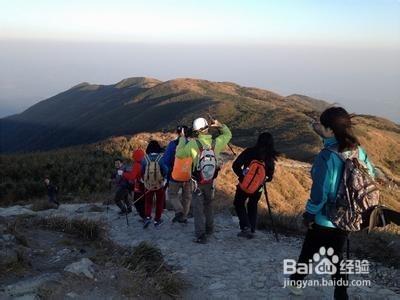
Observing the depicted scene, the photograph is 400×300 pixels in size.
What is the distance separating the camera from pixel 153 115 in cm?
9719

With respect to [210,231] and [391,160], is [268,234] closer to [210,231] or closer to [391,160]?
[210,231]

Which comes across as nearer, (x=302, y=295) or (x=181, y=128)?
(x=302, y=295)

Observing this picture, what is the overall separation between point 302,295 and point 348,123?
88.1 inches

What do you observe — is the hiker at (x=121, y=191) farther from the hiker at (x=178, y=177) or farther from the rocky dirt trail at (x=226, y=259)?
the hiker at (x=178, y=177)

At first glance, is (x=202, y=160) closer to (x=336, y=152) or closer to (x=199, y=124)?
(x=199, y=124)

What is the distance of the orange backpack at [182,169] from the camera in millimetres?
8961

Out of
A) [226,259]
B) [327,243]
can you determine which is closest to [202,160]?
[226,259]

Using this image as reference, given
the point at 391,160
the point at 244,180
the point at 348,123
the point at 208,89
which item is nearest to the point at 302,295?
the point at 348,123

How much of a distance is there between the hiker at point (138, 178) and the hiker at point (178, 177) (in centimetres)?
77

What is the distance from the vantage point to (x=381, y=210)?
490 centimetres

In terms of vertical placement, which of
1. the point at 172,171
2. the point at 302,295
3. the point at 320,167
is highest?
the point at 320,167

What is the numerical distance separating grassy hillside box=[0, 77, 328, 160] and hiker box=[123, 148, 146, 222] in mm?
29291

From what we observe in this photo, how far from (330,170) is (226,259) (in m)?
3.35

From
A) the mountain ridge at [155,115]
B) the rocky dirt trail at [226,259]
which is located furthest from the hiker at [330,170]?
the mountain ridge at [155,115]
